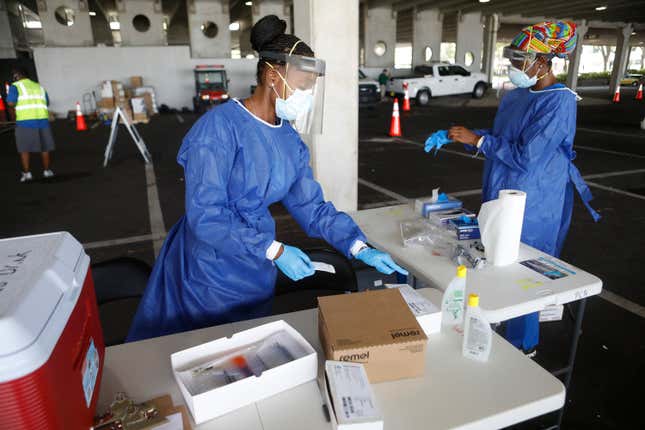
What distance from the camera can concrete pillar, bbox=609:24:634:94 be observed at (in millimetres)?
22469

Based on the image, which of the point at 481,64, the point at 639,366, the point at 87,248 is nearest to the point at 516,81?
the point at 639,366

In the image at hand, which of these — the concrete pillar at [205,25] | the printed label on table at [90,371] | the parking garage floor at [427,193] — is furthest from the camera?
the concrete pillar at [205,25]

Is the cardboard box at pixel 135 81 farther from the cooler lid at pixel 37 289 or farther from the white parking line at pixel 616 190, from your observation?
the cooler lid at pixel 37 289

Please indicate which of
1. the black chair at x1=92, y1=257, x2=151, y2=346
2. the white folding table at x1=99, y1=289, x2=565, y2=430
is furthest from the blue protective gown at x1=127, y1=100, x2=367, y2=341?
the white folding table at x1=99, y1=289, x2=565, y2=430

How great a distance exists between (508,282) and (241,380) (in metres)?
1.17

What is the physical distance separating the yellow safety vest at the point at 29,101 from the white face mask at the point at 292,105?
21.0ft

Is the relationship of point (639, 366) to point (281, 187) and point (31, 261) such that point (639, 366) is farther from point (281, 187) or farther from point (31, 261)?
point (31, 261)

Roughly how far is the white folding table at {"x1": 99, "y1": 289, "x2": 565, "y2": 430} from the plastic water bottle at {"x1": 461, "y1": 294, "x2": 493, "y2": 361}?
3 centimetres

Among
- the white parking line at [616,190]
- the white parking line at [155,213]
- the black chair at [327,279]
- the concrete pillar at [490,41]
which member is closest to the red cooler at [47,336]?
the black chair at [327,279]

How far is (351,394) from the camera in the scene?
1129mm

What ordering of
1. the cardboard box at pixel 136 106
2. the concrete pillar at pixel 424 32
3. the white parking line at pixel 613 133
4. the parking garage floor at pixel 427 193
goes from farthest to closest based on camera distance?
the concrete pillar at pixel 424 32
the cardboard box at pixel 136 106
the white parking line at pixel 613 133
the parking garage floor at pixel 427 193

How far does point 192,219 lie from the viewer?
1589 millimetres

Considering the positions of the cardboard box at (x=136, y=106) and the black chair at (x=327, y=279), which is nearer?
the black chair at (x=327, y=279)

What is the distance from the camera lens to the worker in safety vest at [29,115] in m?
6.62
